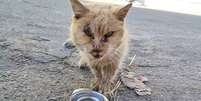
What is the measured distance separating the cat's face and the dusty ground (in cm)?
27

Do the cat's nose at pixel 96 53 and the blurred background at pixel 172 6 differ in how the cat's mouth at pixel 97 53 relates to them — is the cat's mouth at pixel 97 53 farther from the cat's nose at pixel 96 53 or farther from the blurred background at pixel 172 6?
the blurred background at pixel 172 6

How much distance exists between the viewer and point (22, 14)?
14.3ft

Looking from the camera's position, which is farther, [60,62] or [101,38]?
[60,62]

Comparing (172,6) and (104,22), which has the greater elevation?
(104,22)

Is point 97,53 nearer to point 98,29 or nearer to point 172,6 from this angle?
point 98,29

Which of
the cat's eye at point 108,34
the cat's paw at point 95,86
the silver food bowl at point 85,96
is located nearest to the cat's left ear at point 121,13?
the cat's eye at point 108,34

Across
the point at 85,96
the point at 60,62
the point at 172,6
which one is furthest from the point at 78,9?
the point at 172,6

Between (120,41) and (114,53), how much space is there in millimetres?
95

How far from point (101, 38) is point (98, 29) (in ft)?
0.20

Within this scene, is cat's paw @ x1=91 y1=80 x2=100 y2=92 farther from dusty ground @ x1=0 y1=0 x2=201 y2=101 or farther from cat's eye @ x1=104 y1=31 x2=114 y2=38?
cat's eye @ x1=104 y1=31 x2=114 y2=38

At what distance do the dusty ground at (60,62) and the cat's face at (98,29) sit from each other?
0.90ft

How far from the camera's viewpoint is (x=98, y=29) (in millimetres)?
2105

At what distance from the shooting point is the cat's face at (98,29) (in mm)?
2092

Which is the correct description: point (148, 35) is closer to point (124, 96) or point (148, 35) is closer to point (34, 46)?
point (34, 46)
